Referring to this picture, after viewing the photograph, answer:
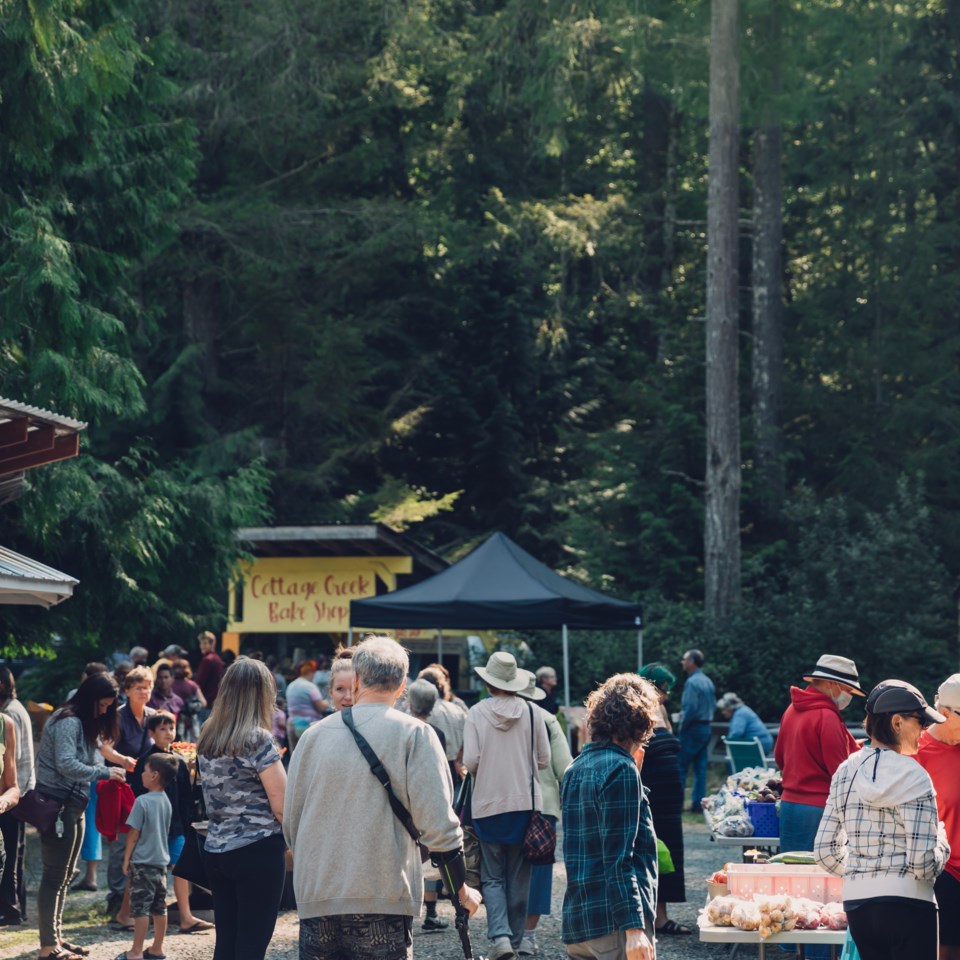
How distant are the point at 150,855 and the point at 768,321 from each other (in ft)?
70.1

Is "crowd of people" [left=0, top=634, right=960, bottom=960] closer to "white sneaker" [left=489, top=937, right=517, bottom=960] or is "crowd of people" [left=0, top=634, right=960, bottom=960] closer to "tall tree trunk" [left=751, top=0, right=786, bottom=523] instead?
"white sneaker" [left=489, top=937, right=517, bottom=960]

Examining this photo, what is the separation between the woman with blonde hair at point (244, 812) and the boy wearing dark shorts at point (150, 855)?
2.83 metres

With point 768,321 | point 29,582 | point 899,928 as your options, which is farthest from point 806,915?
point 768,321

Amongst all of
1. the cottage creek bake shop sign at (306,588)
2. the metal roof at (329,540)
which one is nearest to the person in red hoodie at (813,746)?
the metal roof at (329,540)

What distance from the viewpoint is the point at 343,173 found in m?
30.7

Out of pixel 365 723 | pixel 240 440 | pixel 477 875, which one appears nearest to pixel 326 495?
pixel 240 440

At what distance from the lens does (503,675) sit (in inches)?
360

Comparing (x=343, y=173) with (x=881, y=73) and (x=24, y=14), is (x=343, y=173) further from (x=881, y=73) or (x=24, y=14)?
(x=24, y=14)

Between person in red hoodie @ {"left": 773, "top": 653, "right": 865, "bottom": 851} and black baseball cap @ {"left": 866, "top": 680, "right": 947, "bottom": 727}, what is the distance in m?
2.40

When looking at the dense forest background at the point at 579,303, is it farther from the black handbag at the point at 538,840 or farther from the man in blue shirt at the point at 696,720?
the black handbag at the point at 538,840

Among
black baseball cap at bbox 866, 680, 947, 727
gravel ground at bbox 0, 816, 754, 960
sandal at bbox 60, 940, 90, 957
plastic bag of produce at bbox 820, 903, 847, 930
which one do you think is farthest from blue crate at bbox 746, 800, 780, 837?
sandal at bbox 60, 940, 90, 957

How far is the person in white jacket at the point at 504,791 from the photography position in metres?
8.85

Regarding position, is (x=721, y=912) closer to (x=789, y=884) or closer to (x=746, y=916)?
(x=746, y=916)

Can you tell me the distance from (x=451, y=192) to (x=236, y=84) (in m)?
5.62
